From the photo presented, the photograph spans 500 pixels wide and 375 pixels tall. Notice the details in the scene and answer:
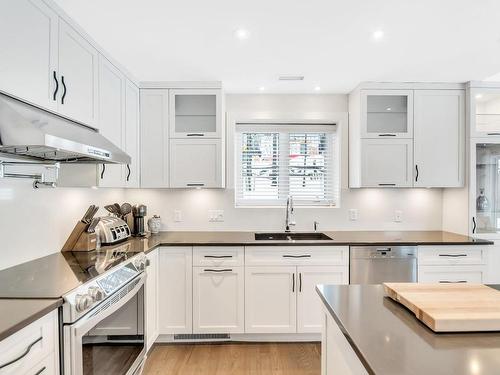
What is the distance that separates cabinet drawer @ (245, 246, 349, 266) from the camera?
2674 mm

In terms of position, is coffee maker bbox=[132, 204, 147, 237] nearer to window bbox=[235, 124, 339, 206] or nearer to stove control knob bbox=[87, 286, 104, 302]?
window bbox=[235, 124, 339, 206]

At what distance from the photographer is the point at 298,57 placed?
7.92 ft

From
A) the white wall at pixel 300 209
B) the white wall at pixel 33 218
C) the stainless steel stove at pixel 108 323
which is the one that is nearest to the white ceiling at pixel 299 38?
the white wall at pixel 300 209

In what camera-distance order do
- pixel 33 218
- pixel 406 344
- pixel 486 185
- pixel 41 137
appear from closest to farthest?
1. pixel 406 344
2. pixel 41 137
3. pixel 33 218
4. pixel 486 185

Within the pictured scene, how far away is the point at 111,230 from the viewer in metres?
2.45

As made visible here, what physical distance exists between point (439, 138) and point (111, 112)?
10.3 ft

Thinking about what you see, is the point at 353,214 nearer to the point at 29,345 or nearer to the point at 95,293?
the point at 95,293

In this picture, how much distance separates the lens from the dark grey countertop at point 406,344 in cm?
77

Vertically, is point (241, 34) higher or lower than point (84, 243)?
higher

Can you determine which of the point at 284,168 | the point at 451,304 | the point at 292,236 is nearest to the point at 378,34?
the point at 284,168

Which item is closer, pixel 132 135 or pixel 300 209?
pixel 132 135

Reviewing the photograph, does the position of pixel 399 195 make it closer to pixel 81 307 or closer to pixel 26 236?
pixel 81 307

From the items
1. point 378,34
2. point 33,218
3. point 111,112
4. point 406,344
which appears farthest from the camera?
point 111,112

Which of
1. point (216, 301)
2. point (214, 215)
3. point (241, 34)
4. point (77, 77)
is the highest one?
point (241, 34)
